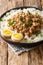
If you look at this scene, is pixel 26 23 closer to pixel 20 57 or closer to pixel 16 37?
pixel 16 37

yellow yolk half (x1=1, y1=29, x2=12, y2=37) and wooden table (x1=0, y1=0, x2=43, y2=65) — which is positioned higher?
yellow yolk half (x1=1, y1=29, x2=12, y2=37)

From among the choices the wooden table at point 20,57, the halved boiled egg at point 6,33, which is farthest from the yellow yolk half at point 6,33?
the wooden table at point 20,57

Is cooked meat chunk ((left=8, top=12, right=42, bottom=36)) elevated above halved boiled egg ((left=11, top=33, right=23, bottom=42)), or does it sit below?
above

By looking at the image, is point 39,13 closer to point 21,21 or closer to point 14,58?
point 21,21

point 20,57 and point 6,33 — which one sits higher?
point 6,33

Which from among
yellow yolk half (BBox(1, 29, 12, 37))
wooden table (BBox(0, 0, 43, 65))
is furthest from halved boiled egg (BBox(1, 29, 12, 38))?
wooden table (BBox(0, 0, 43, 65))

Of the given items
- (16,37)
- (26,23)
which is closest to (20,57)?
(16,37)

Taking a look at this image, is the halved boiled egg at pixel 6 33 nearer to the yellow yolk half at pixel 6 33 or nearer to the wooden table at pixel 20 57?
the yellow yolk half at pixel 6 33

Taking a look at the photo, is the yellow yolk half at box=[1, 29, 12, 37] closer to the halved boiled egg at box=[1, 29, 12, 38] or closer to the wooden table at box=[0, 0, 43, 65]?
the halved boiled egg at box=[1, 29, 12, 38]

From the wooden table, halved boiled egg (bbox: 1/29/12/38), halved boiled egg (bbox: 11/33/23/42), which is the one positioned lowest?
the wooden table

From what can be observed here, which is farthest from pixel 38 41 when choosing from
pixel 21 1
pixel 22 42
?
pixel 21 1

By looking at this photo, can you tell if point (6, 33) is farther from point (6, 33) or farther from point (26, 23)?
point (26, 23)
